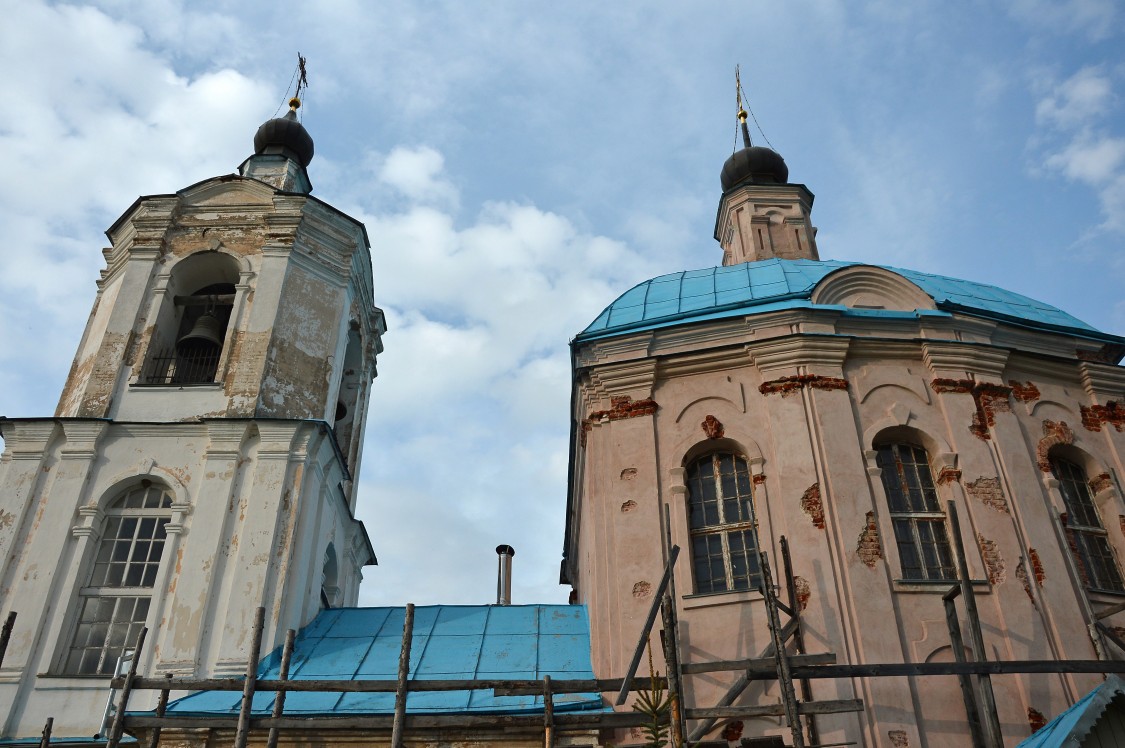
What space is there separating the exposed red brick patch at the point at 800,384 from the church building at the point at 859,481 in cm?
2

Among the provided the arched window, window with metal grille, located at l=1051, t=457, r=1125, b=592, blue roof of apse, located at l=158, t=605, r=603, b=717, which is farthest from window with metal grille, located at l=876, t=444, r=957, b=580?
the arched window

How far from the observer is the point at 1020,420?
39.5ft

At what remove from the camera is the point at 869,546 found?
10.8m

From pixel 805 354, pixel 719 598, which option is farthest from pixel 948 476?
pixel 719 598

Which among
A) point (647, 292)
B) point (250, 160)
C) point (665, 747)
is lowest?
point (665, 747)

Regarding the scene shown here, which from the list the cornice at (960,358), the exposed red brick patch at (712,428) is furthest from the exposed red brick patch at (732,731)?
the cornice at (960,358)

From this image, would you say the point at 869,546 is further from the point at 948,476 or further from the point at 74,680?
the point at 74,680

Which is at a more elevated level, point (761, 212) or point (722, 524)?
point (761, 212)

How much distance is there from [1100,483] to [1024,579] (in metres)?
2.09

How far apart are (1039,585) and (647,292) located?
20.4 feet

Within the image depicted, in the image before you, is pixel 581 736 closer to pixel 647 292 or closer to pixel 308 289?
pixel 647 292

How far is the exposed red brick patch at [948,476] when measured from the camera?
11406 millimetres

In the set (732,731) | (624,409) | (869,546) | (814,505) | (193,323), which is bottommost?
(732,731)

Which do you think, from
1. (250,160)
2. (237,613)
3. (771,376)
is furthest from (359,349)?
(771,376)
